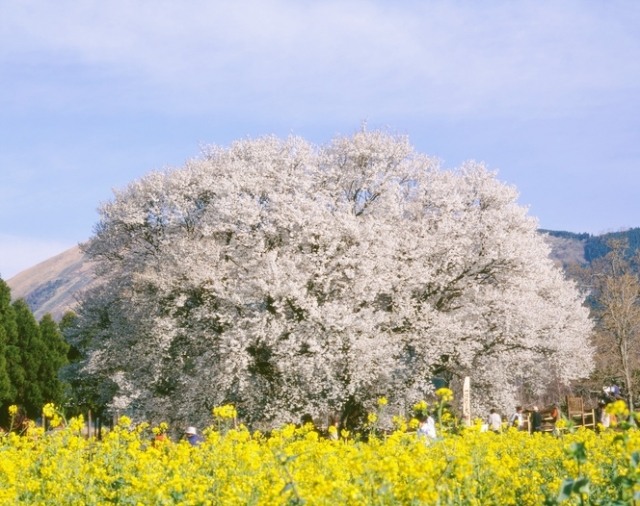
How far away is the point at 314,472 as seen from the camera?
731cm

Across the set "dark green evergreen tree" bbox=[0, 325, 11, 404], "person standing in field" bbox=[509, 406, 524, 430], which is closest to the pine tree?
"dark green evergreen tree" bbox=[0, 325, 11, 404]

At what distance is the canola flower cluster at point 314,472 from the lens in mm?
5461

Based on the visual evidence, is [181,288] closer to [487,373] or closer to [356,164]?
[356,164]

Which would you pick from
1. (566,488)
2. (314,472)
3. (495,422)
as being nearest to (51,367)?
(495,422)

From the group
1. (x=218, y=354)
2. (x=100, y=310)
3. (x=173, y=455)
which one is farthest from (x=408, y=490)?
(x=100, y=310)

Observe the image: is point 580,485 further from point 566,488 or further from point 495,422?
point 495,422

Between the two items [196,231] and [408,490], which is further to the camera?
[196,231]

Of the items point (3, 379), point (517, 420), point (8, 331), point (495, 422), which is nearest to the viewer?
point (495, 422)

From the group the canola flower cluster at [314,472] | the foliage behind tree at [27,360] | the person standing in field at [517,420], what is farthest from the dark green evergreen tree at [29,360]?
the canola flower cluster at [314,472]

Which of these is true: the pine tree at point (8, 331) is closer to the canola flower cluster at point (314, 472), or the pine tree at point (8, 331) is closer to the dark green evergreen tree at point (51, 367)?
the dark green evergreen tree at point (51, 367)

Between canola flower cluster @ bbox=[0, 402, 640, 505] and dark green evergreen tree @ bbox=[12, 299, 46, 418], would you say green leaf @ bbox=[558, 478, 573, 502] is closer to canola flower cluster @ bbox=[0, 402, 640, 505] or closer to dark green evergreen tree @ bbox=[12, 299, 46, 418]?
canola flower cluster @ bbox=[0, 402, 640, 505]

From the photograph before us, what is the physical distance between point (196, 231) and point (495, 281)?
13159 millimetres

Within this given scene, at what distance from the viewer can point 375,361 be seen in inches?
1078

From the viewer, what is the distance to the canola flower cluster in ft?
17.9
